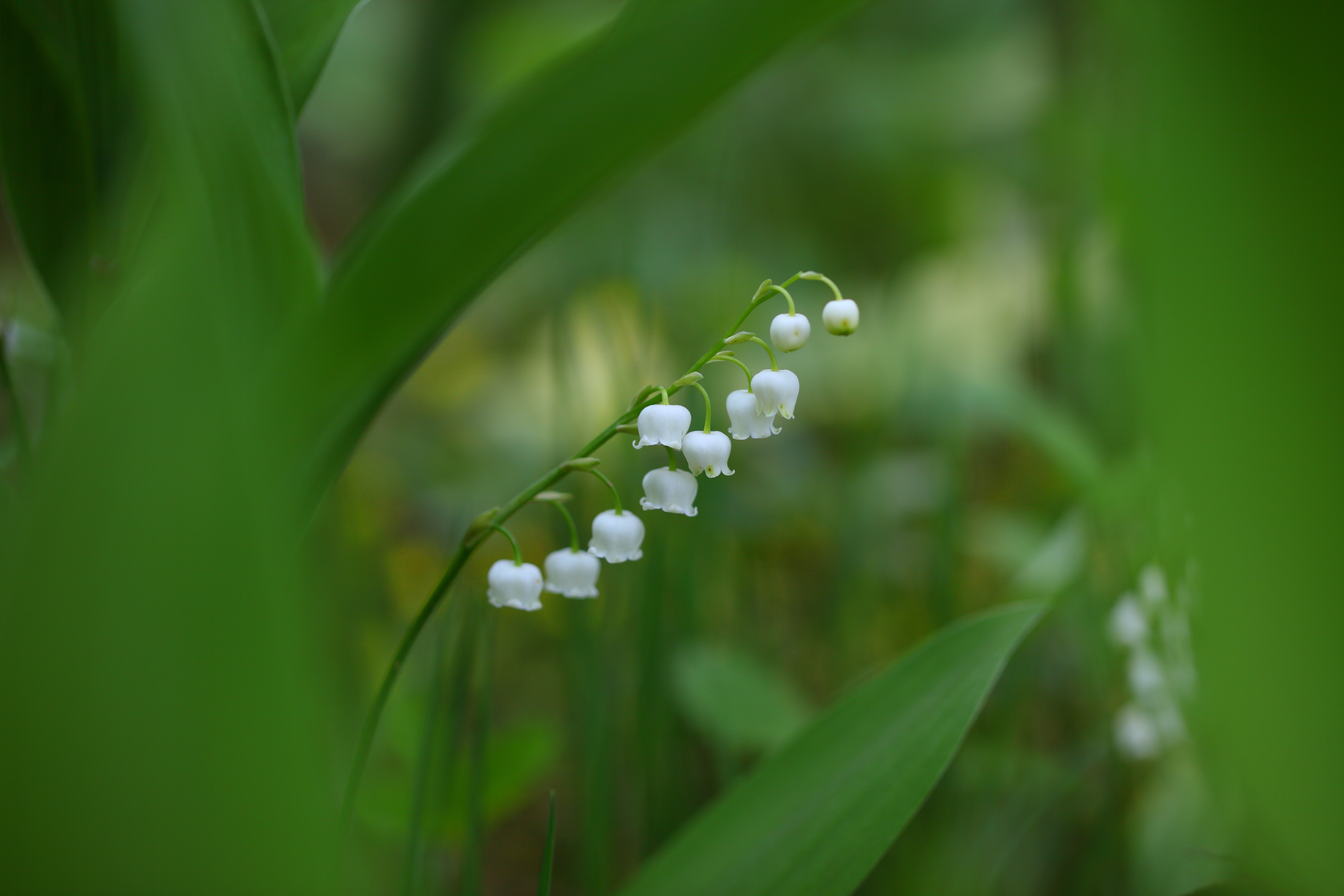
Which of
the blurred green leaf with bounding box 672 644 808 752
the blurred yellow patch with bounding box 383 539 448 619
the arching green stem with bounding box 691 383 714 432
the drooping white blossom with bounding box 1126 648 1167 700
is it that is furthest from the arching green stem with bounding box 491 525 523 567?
the blurred yellow patch with bounding box 383 539 448 619

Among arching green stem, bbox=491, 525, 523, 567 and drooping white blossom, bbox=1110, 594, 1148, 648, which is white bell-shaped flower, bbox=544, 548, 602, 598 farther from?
drooping white blossom, bbox=1110, 594, 1148, 648

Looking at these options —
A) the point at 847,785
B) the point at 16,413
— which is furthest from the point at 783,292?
the point at 16,413

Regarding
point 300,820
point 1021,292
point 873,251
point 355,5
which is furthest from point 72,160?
point 873,251

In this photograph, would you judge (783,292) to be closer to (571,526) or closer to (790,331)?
(790,331)

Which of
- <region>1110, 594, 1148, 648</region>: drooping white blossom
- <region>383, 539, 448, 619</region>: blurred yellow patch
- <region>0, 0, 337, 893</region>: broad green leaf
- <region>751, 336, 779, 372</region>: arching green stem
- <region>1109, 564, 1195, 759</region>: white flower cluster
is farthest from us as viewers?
<region>383, 539, 448, 619</region>: blurred yellow patch

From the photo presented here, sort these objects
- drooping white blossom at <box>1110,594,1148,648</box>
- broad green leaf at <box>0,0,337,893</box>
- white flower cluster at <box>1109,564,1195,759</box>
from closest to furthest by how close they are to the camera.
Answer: broad green leaf at <box>0,0,337,893</box> → white flower cluster at <box>1109,564,1195,759</box> → drooping white blossom at <box>1110,594,1148,648</box>

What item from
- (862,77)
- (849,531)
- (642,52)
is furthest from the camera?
(862,77)

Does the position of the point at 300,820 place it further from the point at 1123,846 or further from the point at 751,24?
the point at 1123,846

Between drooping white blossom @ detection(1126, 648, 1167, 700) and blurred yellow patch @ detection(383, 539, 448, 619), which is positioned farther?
blurred yellow patch @ detection(383, 539, 448, 619)

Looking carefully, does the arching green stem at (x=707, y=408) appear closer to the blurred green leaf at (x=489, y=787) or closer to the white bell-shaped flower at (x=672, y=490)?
the white bell-shaped flower at (x=672, y=490)
